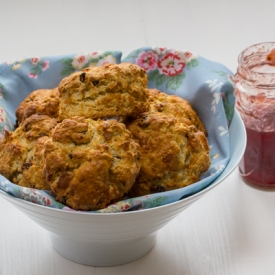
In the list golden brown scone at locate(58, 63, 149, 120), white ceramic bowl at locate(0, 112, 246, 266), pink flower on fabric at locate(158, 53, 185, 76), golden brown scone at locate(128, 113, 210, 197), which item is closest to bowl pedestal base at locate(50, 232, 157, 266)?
white ceramic bowl at locate(0, 112, 246, 266)

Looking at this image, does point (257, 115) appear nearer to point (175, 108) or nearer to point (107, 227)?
point (175, 108)

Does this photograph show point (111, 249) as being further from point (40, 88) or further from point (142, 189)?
point (40, 88)

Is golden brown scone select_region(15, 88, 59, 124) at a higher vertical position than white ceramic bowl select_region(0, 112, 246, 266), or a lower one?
higher

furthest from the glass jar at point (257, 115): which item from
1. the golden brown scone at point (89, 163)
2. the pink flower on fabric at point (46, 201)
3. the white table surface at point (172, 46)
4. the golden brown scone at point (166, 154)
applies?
the pink flower on fabric at point (46, 201)

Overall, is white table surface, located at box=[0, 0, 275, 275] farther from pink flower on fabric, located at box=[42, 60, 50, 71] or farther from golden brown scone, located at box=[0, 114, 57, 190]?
pink flower on fabric, located at box=[42, 60, 50, 71]

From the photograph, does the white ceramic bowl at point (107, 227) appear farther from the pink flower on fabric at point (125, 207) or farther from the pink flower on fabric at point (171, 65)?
the pink flower on fabric at point (171, 65)

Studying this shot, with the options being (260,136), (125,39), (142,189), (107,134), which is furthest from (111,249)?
(125,39)

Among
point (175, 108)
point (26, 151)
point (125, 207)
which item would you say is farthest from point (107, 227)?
point (175, 108)
